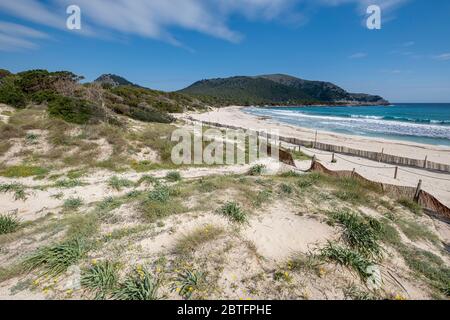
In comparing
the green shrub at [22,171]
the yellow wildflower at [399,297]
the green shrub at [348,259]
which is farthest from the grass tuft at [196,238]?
the green shrub at [22,171]

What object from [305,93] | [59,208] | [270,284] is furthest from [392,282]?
[305,93]

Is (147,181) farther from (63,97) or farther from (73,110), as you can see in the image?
(63,97)

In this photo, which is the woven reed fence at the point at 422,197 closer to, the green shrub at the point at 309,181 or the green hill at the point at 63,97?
the green shrub at the point at 309,181

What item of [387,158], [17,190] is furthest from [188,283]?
[387,158]

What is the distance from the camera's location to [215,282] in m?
3.34

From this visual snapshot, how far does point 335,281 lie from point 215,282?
6.40 feet

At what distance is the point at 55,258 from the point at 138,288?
1.78m

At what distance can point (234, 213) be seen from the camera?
206 inches

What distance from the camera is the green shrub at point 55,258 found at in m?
3.57

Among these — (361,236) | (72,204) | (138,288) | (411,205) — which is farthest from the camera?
(411,205)

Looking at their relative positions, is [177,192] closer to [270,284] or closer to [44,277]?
[44,277]

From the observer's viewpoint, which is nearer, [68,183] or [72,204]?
[72,204]
